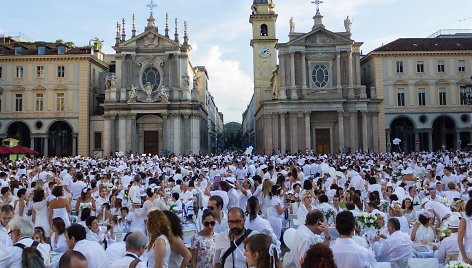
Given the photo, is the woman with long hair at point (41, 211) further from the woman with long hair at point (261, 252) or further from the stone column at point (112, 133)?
the stone column at point (112, 133)

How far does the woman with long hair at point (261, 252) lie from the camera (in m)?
5.01

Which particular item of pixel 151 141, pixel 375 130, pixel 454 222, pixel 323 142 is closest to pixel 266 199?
pixel 454 222

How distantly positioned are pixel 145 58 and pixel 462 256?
55240 millimetres

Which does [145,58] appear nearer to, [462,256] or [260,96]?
[260,96]

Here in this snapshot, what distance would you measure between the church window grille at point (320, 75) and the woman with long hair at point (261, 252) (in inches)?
2210

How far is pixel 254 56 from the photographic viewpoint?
248ft

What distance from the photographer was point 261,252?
5.02m

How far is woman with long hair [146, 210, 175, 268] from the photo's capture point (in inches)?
249

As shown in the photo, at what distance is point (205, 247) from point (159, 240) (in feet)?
3.23

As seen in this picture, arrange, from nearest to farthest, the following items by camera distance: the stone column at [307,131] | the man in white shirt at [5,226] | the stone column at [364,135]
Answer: the man in white shirt at [5,226] < the stone column at [307,131] < the stone column at [364,135]

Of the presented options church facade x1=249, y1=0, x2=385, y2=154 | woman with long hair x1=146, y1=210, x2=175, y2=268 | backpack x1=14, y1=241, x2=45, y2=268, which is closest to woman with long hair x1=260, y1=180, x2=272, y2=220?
woman with long hair x1=146, y1=210, x2=175, y2=268

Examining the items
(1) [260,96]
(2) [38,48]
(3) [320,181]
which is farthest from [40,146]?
(3) [320,181]

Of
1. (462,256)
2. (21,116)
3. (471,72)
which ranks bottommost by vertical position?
(462,256)

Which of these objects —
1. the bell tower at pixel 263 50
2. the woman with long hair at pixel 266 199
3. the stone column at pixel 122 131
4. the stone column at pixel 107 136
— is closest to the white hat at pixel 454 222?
the woman with long hair at pixel 266 199
